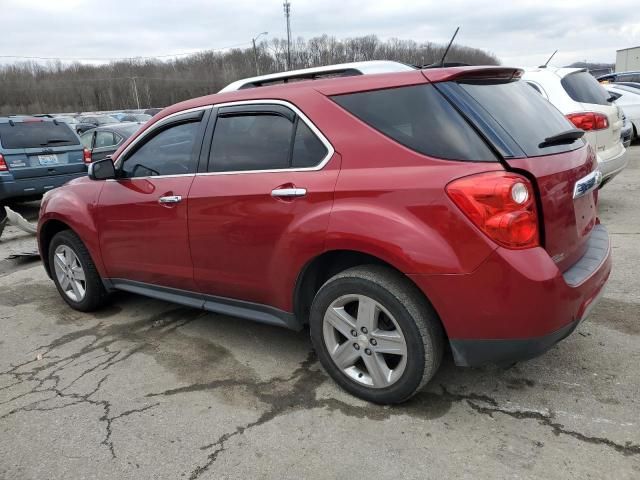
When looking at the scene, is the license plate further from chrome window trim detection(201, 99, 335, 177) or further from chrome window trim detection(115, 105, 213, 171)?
chrome window trim detection(201, 99, 335, 177)

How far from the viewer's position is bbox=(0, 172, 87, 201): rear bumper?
830 cm

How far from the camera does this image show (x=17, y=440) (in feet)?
8.93

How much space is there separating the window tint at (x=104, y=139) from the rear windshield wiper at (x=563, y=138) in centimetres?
966

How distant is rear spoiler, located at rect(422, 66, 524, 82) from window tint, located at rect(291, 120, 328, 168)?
0.66 meters

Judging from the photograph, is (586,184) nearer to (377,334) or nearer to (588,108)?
(377,334)

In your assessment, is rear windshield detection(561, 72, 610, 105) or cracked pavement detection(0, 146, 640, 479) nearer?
cracked pavement detection(0, 146, 640, 479)

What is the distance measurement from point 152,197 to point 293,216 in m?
1.28

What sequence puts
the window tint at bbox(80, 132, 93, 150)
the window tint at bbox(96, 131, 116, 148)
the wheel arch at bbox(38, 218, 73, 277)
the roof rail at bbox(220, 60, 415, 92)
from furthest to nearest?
the window tint at bbox(80, 132, 93, 150) → the window tint at bbox(96, 131, 116, 148) → the wheel arch at bbox(38, 218, 73, 277) → the roof rail at bbox(220, 60, 415, 92)

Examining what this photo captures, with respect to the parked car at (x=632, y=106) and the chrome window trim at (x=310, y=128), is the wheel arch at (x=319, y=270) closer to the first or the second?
the chrome window trim at (x=310, y=128)

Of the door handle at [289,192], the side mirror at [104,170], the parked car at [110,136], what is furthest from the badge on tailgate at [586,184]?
the parked car at [110,136]

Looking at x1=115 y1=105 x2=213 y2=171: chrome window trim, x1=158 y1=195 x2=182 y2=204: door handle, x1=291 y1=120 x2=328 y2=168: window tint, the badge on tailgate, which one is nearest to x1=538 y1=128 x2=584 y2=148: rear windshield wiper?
the badge on tailgate

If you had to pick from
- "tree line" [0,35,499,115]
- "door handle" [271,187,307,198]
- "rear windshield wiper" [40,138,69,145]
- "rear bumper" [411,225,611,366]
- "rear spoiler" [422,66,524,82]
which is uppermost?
"tree line" [0,35,499,115]

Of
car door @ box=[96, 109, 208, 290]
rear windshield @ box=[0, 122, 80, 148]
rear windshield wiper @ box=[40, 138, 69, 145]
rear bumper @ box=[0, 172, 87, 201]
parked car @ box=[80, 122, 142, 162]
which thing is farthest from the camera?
parked car @ box=[80, 122, 142, 162]

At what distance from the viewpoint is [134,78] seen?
72688 millimetres
